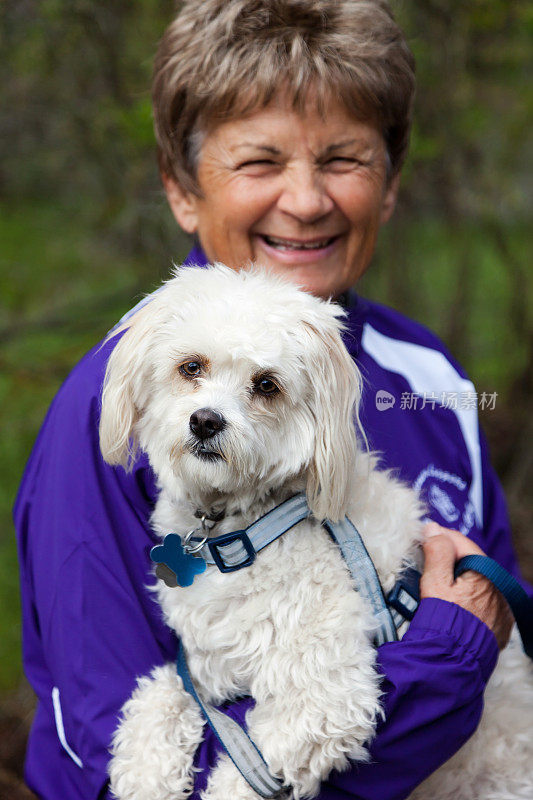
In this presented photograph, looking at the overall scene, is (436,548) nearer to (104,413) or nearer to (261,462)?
(261,462)

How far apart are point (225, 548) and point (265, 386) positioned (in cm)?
41

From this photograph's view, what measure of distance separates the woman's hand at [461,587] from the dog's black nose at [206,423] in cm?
69

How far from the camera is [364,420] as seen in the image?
238 cm

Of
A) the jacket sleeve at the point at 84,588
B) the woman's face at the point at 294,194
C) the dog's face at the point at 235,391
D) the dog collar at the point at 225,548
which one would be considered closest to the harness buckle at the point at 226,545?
the dog collar at the point at 225,548

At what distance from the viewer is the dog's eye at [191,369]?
1.96 metres

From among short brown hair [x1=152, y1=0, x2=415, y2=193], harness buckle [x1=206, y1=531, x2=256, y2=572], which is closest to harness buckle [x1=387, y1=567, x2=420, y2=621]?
harness buckle [x1=206, y1=531, x2=256, y2=572]

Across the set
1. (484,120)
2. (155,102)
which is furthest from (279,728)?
(484,120)

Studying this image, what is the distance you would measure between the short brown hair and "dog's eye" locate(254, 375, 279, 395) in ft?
2.67

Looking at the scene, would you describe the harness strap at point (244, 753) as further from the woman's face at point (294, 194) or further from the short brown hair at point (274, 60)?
the short brown hair at point (274, 60)

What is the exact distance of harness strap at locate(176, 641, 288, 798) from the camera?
1810mm

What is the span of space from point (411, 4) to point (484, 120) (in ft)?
3.57

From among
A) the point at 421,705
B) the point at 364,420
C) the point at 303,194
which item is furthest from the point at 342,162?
the point at 421,705

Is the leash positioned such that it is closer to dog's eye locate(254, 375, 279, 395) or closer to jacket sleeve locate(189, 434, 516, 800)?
jacket sleeve locate(189, 434, 516, 800)

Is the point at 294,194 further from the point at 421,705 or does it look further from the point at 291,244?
the point at 421,705
